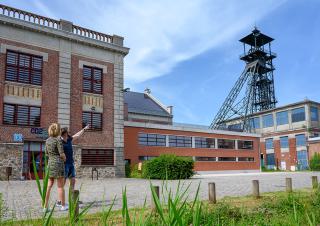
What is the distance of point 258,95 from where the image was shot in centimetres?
6900

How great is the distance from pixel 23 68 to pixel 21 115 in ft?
10.8

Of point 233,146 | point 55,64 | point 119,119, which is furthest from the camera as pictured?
point 233,146

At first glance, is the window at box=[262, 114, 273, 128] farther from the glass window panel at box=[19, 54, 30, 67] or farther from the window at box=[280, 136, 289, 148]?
the glass window panel at box=[19, 54, 30, 67]

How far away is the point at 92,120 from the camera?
2516 cm

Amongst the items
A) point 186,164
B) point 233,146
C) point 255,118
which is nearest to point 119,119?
point 186,164

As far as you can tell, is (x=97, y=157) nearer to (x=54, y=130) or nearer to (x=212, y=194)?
(x=212, y=194)

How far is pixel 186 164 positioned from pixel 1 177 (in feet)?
39.3

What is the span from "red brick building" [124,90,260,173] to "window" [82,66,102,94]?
5.63 metres

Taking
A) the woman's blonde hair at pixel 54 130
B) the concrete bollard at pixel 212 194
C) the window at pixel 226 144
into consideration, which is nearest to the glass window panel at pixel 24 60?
the woman's blonde hair at pixel 54 130

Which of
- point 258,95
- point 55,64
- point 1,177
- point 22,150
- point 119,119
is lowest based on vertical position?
point 1,177

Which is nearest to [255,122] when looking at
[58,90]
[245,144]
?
[245,144]

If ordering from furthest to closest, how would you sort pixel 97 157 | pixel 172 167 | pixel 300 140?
pixel 300 140, pixel 97 157, pixel 172 167

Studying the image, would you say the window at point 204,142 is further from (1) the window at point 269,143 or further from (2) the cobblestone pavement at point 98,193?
(1) the window at point 269,143

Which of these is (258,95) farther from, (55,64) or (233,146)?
(55,64)
